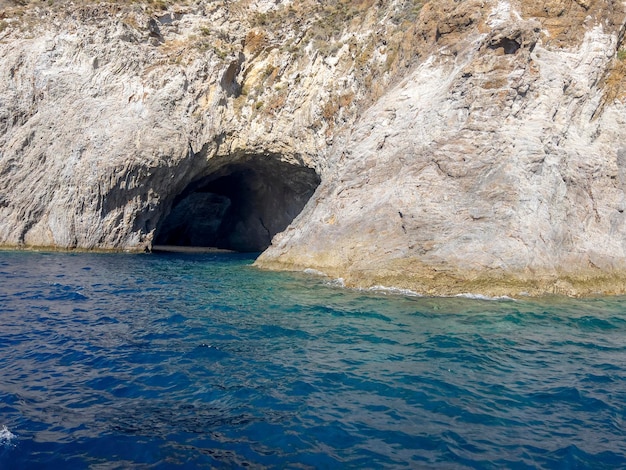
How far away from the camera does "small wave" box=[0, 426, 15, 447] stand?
4.75 meters

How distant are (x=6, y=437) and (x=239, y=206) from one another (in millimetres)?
34140

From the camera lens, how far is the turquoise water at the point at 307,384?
488 centimetres

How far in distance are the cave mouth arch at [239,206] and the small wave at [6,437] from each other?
24556 millimetres

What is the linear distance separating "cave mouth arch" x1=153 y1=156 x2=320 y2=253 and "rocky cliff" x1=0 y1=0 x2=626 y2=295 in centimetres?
20

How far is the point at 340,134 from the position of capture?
80.8ft

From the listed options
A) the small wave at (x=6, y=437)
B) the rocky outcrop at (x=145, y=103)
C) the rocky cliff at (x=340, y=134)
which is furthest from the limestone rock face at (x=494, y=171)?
the small wave at (x=6, y=437)

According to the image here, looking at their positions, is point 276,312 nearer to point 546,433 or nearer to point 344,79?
point 546,433

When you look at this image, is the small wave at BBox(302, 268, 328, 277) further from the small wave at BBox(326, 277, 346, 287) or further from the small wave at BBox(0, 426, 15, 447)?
the small wave at BBox(0, 426, 15, 447)

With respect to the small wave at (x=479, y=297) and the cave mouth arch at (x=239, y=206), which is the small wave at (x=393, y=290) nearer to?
the small wave at (x=479, y=297)

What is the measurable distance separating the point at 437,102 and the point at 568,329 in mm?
10615

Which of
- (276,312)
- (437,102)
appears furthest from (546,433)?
(437,102)

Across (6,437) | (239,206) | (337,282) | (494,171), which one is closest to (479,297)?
(337,282)

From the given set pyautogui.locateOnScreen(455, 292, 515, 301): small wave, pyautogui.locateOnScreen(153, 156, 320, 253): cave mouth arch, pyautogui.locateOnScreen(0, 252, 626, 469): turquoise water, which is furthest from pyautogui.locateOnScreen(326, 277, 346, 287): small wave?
pyautogui.locateOnScreen(153, 156, 320, 253): cave mouth arch

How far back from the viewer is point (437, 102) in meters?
18.2
